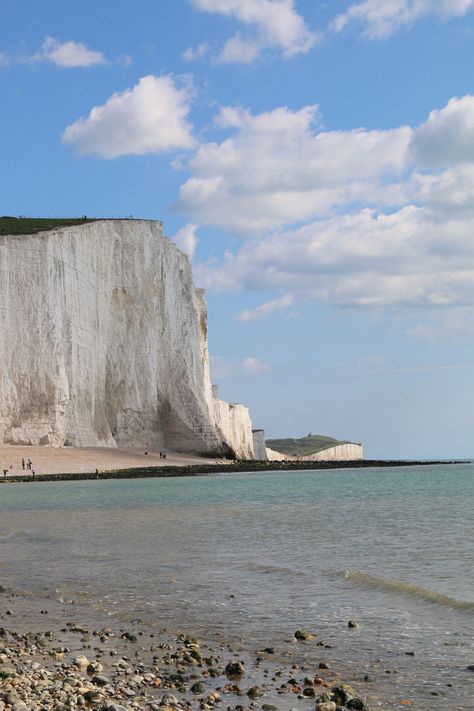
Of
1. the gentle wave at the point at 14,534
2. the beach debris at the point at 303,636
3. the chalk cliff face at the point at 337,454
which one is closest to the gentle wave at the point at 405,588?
the beach debris at the point at 303,636

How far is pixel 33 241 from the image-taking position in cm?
4572

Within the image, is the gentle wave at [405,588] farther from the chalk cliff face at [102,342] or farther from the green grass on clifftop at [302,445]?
the green grass on clifftop at [302,445]

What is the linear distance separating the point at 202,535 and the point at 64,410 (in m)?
32.1

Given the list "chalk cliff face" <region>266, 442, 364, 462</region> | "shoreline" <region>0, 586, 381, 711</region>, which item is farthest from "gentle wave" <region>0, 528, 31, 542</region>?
"chalk cliff face" <region>266, 442, 364, 462</region>

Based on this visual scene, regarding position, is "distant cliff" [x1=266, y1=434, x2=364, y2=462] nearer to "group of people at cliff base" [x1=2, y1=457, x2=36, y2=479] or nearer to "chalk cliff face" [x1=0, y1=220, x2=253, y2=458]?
"chalk cliff face" [x1=0, y1=220, x2=253, y2=458]

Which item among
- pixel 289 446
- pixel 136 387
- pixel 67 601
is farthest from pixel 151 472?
pixel 289 446

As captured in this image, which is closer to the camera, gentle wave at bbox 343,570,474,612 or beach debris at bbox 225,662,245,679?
beach debris at bbox 225,662,245,679

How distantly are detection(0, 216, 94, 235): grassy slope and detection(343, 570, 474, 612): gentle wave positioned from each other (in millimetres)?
40633

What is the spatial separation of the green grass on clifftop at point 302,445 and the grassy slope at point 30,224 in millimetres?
61894

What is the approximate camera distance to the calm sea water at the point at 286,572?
6.52 meters

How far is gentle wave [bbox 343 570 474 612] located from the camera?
26.7 feet

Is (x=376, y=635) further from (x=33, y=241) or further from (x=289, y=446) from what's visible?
(x=289, y=446)

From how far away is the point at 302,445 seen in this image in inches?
4786

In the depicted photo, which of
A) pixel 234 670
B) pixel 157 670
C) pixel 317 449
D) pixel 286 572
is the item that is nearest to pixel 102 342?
pixel 286 572
